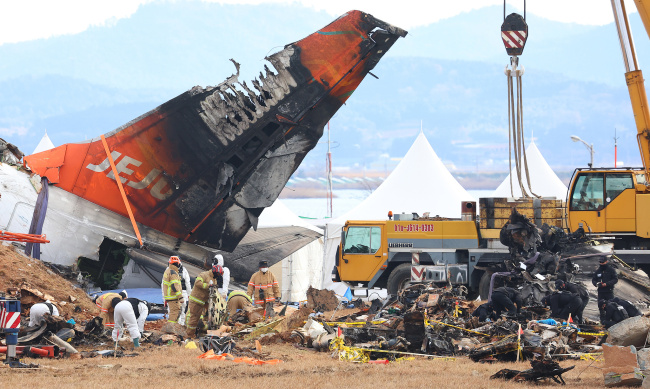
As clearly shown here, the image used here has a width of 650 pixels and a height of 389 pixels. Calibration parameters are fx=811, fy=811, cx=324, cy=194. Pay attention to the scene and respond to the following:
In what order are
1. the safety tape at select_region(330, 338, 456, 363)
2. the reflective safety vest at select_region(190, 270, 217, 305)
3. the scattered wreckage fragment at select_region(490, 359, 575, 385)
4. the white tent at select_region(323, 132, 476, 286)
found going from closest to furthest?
1. the scattered wreckage fragment at select_region(490, 359, 575, 385)
2. the safety tape at select_region(330, 338, 456, 363)
3. the reflective safety vest at select_region(190, 270, 217, 305)
4. the white tent at select_region(323, 132, 476, 286)

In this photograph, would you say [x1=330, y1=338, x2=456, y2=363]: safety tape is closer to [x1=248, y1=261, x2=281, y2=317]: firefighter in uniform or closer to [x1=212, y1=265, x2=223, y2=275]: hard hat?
[x1=212, y1=265, x2=223, y2=275]: hard hat

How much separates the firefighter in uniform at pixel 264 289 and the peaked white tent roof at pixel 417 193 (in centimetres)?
1192

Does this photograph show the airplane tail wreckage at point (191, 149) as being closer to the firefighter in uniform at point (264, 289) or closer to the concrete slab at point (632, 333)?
the firefighter in uniform at point (264, 289)

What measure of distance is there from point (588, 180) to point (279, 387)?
13.6 m

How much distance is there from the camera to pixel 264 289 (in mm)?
17766

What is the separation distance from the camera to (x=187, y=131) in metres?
21.3

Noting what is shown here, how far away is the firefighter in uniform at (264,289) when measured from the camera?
1766 cm

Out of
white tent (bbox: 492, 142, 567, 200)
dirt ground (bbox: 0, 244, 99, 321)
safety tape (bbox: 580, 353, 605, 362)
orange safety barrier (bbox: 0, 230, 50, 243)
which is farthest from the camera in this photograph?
white tent (bbox: 492, 142, 567, 200)

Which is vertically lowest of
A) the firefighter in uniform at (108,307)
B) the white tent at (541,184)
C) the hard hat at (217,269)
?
the firefighter in uniform at (108,307)

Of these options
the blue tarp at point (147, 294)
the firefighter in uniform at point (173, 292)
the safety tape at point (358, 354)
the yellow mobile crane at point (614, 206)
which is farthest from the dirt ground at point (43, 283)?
the yellow mobile crane at point (614, 206)

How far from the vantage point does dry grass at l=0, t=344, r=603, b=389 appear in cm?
962

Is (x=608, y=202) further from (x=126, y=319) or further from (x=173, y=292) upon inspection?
(x=126, y=319)

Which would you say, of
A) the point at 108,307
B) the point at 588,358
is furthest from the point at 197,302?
the point at 588,358

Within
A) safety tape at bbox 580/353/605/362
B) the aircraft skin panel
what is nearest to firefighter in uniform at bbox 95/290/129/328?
safety tape at bbox 580/353/605/362
